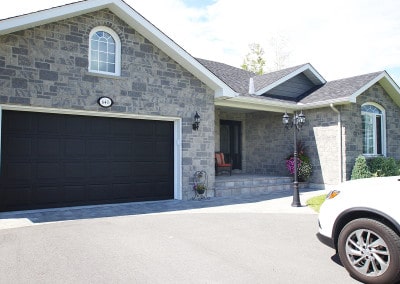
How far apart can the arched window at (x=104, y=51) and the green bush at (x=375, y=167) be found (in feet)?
30.0

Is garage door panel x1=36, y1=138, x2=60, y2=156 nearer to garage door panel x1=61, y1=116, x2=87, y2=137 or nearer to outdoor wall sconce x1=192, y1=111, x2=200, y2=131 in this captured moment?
garage door panel x1=61, y1=116, x2=87, y2=137

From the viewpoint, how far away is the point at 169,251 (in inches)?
190

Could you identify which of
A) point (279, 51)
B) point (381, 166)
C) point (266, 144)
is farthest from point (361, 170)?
point (279, 51)

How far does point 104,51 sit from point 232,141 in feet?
28.1

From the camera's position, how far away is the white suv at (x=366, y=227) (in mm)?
3398

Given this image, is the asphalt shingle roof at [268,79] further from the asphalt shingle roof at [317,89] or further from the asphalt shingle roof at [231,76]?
the asphalt shingle roof at [231,76]

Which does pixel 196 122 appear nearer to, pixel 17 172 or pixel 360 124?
pixel 17 172

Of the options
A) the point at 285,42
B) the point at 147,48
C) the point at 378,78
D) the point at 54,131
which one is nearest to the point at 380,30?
the point at 378,78

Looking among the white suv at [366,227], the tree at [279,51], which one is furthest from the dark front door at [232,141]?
the tree at [279,51]

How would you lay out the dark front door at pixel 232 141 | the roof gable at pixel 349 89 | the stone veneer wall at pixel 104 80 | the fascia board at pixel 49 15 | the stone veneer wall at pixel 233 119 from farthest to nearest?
the dark front door at pixel 232 141
the stone veneer wall at pixel 233 119
the roof gable at pixel 349 89
the stone veneer wall at pixel 104 80
the fascia board at pixel 49 15

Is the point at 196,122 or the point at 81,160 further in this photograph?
the point at 196,122

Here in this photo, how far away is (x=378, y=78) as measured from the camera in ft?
42.2

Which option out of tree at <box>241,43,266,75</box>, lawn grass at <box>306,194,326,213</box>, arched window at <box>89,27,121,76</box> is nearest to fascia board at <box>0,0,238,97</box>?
arched window at <box>89,27,121,76</box>

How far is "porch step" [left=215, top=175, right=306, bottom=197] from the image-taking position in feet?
35.9
